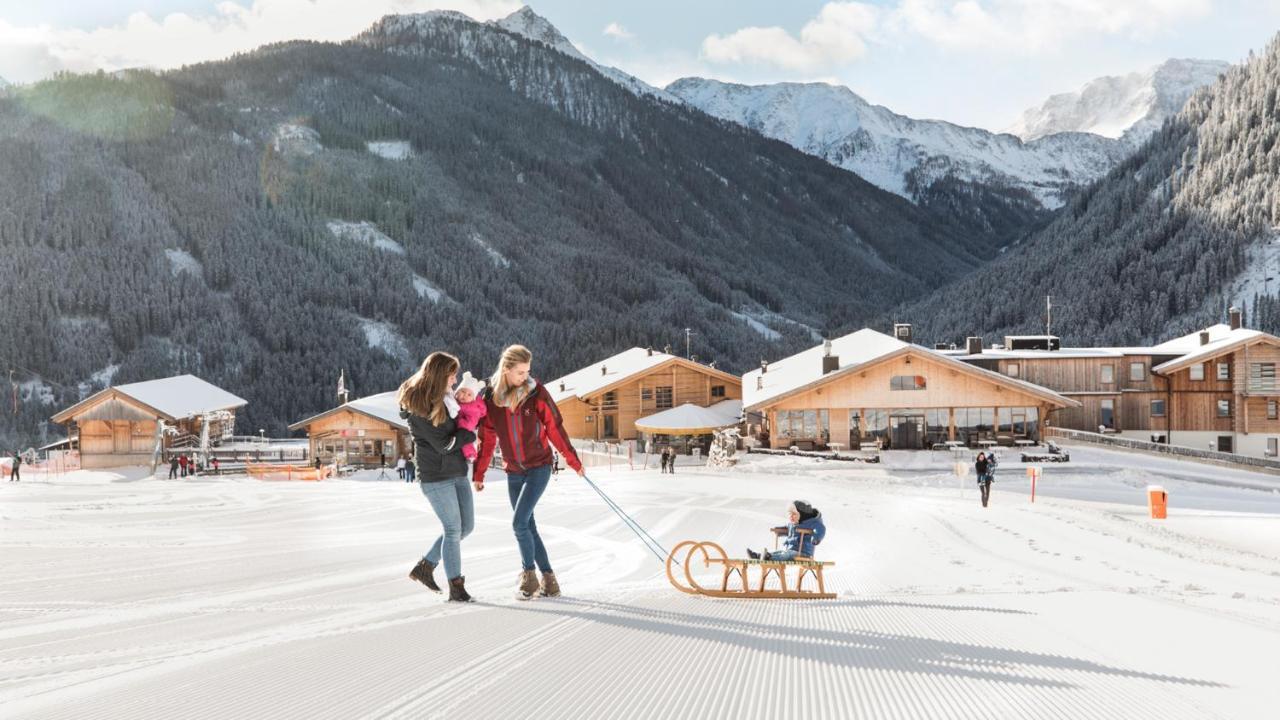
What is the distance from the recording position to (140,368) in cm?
9325

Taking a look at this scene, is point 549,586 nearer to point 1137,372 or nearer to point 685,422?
point 685,422

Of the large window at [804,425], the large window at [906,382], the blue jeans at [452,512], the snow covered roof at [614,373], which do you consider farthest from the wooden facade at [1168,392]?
the blue jeans at [452,512]


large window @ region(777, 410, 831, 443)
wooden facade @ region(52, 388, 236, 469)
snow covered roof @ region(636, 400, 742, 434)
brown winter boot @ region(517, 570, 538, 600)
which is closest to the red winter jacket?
brown winter boot @ region(517, 570, 538, 600)

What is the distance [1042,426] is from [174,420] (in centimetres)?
4344

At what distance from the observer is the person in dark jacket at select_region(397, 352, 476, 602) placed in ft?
18.9

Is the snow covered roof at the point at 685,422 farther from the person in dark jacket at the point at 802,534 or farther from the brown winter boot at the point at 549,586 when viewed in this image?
the brown winter boot at the point at 549,586

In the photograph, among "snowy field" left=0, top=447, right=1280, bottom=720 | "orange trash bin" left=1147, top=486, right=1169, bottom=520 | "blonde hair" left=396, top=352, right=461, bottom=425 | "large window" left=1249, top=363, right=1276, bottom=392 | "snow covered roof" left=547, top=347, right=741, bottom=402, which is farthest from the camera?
"snow covered roof" left=547, top=347, right=741, bottom=402

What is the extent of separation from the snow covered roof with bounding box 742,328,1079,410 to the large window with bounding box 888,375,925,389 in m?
1.06

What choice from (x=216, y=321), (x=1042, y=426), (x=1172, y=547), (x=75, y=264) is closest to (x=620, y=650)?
(x=1172, y=547)

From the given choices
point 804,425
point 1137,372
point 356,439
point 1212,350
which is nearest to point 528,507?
point 804,425

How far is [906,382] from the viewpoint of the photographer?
35812mm

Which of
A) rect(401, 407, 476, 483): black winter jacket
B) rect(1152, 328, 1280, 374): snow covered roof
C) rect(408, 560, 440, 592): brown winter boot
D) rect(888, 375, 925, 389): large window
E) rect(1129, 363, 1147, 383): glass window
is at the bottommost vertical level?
rect(408, 560, 440, 592): brown winter boot

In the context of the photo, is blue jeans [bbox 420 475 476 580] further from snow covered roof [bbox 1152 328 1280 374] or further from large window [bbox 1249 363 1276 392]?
large window [bbox 1249 363 1276 392]

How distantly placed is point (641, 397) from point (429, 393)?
4235cm
